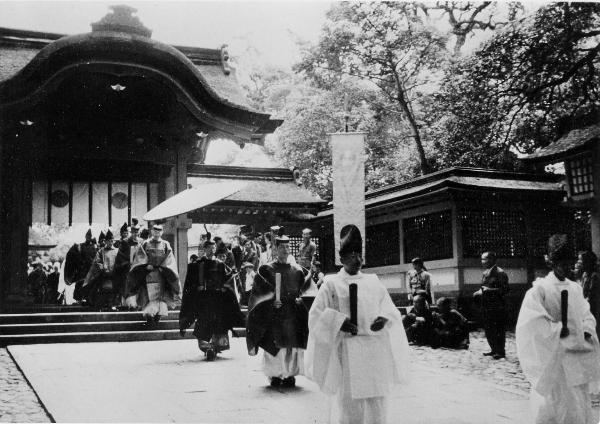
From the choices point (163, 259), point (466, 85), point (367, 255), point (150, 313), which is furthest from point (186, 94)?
point (367, 255)

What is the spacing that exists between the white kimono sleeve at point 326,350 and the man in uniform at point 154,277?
225 inches

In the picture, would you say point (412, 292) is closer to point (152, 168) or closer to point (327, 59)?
point (152, 168)

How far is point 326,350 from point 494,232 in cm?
1035

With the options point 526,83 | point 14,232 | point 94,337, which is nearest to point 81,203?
point 14,232

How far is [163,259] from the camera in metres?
9.60

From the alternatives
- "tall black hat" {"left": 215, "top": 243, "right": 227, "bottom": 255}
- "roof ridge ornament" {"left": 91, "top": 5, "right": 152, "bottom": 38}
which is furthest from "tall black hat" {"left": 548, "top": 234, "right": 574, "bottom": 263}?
"roof ridge ornament" {"left": 91, "top": 5, "right": 152, "bottom": 38}

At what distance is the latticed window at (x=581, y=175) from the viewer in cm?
1134

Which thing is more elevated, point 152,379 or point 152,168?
point 152,168

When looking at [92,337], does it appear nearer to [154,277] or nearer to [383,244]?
[154,277]

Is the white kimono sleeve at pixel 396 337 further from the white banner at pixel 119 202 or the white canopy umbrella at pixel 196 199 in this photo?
the white banner at pixel 119 202

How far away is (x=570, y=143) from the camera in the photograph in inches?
431

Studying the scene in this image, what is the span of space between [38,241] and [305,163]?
46.2ft

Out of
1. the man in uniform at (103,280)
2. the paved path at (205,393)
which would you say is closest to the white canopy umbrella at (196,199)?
the paved path at (205,393)

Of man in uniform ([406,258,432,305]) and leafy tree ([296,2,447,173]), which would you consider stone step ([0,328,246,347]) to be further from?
leafy tree ([296,2,447,173])
